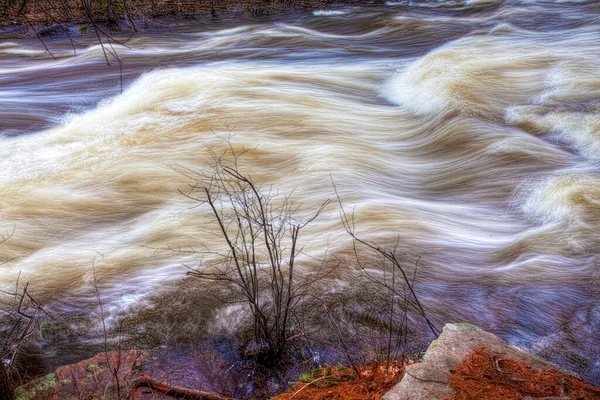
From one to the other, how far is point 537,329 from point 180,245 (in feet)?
9.78

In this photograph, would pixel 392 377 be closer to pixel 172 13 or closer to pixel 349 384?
pixel 349 384

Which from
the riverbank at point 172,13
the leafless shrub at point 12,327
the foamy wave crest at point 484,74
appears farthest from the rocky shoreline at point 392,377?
the riverbank at point 172,13

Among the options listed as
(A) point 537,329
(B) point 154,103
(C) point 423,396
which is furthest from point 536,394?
(B) point 154,103

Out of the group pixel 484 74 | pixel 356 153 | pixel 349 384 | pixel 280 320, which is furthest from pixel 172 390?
pixel 484 74

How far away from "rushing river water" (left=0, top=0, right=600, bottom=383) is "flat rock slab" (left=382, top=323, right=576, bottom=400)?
594mm

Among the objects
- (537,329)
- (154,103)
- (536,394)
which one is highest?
(154,103)

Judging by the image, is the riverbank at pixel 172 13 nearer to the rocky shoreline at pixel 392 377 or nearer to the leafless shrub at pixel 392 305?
the leafless shrub at pixel 392 305

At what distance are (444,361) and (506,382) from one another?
1.10ft

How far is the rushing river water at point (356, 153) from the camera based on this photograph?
4.93 m

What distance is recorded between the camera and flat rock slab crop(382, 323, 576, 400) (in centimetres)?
308

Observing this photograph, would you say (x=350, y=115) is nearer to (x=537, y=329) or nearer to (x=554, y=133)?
(x=554, y=133)

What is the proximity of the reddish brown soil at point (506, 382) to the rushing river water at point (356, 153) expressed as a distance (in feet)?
2.15

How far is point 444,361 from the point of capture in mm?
3336

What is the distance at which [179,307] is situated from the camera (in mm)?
4520
